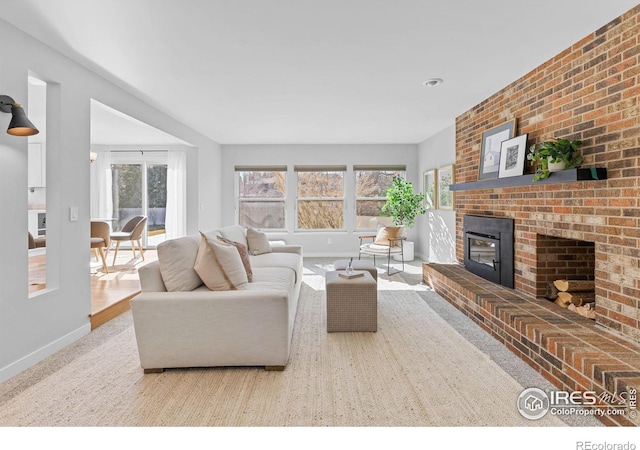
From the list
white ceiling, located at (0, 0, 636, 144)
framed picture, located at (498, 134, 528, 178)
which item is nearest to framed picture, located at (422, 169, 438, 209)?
white ceiling, located at (0, 0, 636, 144)

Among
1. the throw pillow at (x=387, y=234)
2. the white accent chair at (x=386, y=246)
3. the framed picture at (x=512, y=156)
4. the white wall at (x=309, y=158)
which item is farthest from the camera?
the white wall at (x=309, y=158)

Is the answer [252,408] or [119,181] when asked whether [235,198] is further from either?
[252,408]

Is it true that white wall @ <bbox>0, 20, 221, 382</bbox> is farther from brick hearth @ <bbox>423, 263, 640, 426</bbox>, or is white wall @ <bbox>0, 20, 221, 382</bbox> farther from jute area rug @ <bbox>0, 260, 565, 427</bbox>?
brick hearth @ <bbox>423, 263, 640, 426</bbox>

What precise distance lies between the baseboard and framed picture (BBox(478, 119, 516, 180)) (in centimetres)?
426

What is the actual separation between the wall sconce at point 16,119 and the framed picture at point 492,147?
398 cm

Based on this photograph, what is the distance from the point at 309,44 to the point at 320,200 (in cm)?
496

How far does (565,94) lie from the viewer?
294 centimetres

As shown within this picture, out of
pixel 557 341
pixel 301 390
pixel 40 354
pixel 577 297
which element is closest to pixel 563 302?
pixel 577 297

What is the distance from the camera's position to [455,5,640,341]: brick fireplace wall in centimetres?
232

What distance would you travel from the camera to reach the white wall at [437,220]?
5.77 meters

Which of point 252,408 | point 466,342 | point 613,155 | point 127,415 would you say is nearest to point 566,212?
point 613,155

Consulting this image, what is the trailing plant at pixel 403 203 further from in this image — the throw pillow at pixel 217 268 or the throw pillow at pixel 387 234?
the throw pillow at pixel 217 268

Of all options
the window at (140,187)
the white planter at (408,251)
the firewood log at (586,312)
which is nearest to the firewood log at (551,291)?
the firewood log at (586,312)

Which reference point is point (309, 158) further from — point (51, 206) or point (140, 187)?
point (51, 206)
